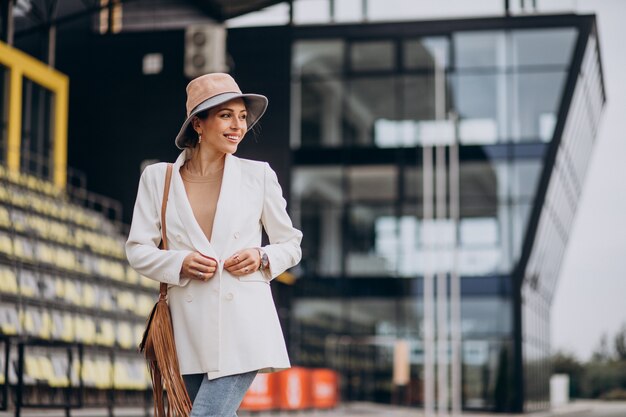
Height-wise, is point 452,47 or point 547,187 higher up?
point 452,47

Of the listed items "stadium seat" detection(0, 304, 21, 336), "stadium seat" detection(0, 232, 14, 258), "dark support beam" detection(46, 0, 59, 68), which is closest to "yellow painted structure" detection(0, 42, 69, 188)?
"dark support beam" detection(46, 0, 59, 68)

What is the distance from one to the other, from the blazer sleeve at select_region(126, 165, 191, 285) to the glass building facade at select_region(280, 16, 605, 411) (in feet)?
88.4

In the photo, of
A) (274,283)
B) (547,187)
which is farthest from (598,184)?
(274,283)

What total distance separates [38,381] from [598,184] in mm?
27933

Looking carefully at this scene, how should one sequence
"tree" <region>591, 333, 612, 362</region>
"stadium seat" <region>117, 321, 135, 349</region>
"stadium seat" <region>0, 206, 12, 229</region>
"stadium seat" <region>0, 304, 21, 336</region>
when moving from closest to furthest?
"stadium seat" <region>0, 304, 21, 336</region> < "stadium seat" <region>0, 206, 12, 229</region> < "stadium seat" <region>117, 321, 135, 349</region> < "tree" <region>591, 333, 612, 362</region>

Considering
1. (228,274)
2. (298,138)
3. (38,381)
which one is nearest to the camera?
(228,274)

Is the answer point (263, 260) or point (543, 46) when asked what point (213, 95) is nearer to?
point (263, 260)

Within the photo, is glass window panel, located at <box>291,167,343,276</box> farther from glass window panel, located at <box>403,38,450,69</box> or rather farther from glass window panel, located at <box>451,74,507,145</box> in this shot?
glass window panel, located at <box>451,74,507,145</box>

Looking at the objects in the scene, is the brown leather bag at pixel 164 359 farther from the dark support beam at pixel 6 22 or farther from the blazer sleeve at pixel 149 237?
the dark support beam at pixel 6 22

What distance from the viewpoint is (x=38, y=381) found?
12875 millimetres

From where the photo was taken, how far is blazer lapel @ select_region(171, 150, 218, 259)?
3826 millimetres

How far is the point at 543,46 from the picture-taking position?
3186cm

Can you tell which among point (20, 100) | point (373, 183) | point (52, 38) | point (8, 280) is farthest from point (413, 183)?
point (8, 280)

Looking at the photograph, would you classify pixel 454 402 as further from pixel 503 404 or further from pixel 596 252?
pixel 596 252
